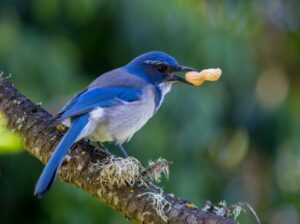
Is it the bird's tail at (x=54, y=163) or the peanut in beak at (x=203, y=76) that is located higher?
the bird's tail at (x=54, y=163)

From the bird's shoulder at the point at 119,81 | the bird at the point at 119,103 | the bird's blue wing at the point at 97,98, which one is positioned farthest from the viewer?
the bird's shoulder at the point at 119,81

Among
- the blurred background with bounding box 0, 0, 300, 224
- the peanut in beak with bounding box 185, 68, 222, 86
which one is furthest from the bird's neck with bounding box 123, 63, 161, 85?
the blurred background with bounding box 0, 0, 300, 224

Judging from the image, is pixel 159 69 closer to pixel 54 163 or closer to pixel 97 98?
pixel 97 98

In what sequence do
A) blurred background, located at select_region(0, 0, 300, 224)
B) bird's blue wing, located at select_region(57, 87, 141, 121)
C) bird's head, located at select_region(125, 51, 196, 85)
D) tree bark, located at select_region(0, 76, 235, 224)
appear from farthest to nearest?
blurred background, located at select_region(0, 0, 300, 224) → bird's head, located at select_region(125, 51, 196, 85) → bird's blue wing, located at select_region(57, 87, 141, 121) → tree bark, located at select_region(0, 76, 235, 224)

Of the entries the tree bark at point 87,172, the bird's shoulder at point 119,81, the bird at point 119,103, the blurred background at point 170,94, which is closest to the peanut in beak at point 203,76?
the bird at point 119,103

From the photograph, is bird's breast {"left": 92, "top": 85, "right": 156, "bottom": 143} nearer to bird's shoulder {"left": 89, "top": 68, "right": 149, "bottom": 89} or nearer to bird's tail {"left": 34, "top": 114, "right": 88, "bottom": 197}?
bird's shoulder {"left": 89, "top": 68, "right": 149, "bottom": 89}

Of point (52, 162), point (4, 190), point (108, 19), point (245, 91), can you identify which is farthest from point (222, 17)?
point (52, 162)

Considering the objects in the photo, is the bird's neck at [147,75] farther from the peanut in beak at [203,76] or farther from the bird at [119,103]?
the peanut in beak at [203,76]
